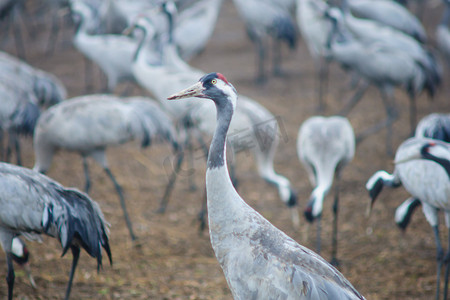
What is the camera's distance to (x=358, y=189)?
5.67 metres

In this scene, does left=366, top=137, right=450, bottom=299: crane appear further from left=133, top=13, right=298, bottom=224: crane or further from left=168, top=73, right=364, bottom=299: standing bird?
left=168, top=73, right=364, bottom=299: standing bird

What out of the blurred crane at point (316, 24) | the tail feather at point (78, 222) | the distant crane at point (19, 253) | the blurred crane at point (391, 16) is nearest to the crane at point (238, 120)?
the tail feather at point (78, 222)

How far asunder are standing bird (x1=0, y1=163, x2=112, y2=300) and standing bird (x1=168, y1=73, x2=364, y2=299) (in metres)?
0.97

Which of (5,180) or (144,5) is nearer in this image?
(5,180)

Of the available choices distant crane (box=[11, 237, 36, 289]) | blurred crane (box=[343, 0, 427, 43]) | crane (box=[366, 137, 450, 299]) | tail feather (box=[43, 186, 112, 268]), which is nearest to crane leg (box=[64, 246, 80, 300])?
tail feather (box=[43, 186, 112, 268])

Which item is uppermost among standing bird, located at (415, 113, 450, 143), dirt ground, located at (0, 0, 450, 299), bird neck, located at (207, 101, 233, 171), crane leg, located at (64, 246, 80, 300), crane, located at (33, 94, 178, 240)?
bird neck, located at (207, 101, 233, 171)

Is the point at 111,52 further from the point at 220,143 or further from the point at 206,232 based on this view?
the point at 220,143

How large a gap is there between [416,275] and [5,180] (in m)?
3.14

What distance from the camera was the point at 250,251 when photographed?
2.70 metres

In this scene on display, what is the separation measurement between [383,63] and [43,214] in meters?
4.44

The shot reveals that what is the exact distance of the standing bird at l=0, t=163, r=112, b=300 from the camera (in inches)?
128

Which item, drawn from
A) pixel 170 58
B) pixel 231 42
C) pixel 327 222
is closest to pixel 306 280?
pixel 327 222

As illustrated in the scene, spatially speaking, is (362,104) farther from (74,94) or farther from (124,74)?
(74,94)

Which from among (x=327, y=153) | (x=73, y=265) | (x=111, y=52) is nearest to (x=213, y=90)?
(x=73, y=265)
